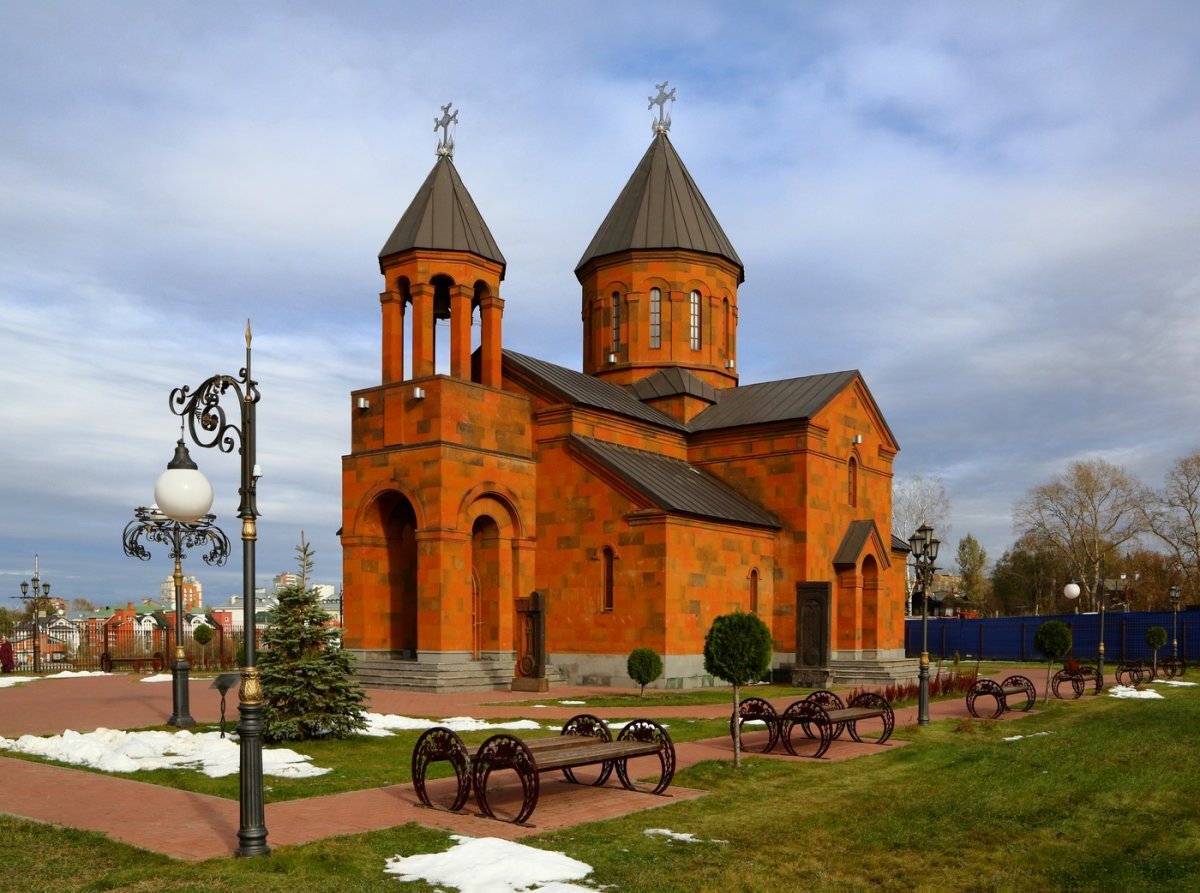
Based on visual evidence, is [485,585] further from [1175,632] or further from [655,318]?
[1175,632]

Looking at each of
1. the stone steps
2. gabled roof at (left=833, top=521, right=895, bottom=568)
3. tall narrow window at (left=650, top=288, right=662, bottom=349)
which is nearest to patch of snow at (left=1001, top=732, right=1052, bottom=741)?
the stone steps

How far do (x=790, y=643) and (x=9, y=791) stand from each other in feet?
65.6

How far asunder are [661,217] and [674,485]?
10.0 meters

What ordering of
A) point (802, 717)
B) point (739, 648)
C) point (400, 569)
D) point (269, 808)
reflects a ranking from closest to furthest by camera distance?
point (269, 808) → point (739, 648) → point (802, 717) → point (400, 569)

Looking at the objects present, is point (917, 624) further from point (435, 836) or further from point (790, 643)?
point (435, 836)

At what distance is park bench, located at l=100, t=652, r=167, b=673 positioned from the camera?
31.5 metres

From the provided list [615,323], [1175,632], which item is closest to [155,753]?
[615,323]

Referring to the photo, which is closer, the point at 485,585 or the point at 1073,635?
the point at 485,585

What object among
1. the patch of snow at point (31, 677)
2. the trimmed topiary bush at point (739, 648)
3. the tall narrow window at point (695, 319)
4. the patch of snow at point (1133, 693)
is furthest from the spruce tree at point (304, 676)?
the tall narrow window at point (695, 319)

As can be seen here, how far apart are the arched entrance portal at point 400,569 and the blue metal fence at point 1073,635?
20.5 metres

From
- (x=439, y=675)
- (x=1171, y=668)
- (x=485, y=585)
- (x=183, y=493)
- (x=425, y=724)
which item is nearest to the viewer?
(x=183, y=493)

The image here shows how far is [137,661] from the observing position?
32594 mm

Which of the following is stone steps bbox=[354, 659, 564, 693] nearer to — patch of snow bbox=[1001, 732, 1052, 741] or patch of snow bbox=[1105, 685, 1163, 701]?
patch of snow bbox=[1001, 732, 1052, 741]

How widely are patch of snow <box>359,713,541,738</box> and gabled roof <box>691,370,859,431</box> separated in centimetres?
1388
